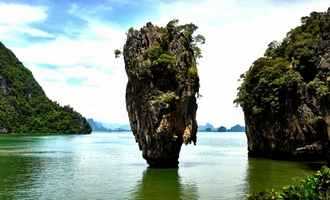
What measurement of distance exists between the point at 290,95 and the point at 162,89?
47.6ft

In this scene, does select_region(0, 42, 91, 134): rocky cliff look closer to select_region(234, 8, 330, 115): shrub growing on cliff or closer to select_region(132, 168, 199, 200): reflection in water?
select_region(234, 8, 330, 115): shrub growing on cliff

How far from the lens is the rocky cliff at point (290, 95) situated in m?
43.8

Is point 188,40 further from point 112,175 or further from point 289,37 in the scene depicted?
point 289,37

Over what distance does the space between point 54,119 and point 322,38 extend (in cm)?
15223

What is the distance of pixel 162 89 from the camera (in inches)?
1556

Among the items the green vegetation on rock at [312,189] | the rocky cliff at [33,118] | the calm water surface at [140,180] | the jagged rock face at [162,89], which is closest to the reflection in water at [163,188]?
the calm water surface at [140,180]

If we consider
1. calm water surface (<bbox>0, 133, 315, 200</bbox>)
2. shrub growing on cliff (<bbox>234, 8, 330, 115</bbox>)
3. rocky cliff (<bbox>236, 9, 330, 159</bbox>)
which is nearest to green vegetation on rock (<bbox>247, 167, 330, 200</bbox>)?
calm water surface (<bbox>0, 133, 315, 200</bbox>)

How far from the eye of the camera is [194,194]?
2762cm

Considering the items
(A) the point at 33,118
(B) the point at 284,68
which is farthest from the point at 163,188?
(A) the point at 33,118

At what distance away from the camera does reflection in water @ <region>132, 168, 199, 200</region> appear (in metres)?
26.8

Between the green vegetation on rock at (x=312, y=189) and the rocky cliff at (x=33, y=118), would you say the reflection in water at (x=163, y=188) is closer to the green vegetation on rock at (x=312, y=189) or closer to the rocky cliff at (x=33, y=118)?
the green vegetation on rock at (x=312, y=189)

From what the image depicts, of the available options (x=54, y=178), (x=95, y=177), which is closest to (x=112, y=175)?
(x=95, y=177)

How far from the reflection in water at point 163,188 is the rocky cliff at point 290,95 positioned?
12916mm

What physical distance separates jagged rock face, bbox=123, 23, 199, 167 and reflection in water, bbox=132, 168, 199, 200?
3.43 metres
